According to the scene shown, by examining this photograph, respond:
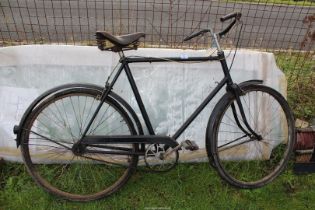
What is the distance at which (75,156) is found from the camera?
4008 millimetres

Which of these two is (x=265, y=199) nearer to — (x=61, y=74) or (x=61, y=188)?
(x=61, y=188)

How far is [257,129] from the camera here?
437 cm

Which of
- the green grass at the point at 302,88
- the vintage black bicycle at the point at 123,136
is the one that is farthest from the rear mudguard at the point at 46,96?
the green grass at the point at 302,88

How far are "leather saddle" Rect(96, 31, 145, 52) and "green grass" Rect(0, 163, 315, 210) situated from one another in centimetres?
149

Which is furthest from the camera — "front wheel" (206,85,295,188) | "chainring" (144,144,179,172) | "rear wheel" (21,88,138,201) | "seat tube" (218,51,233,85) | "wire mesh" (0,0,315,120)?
"wire mesh" (0,0,315,120)

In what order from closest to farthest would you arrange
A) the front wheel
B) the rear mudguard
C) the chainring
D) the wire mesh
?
the rear mudguard < the chainring < the front wheel < the wire mesh

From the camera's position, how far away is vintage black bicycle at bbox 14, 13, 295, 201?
3.53 metres

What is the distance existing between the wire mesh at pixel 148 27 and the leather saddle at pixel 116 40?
1661mm

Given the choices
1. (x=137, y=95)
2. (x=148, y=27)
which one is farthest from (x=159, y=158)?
(x=148, y=27)

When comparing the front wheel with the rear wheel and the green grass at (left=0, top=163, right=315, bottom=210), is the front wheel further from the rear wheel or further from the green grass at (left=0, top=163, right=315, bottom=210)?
the rear wheel

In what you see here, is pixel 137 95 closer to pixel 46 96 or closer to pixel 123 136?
pixel 123 136

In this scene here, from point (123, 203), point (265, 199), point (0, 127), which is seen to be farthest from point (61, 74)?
point (265, 199)

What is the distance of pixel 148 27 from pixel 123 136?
24.4ft

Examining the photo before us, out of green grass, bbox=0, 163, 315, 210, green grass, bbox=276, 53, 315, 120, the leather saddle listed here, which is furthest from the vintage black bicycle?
green grass, bbox=276, 53, 315, 120
